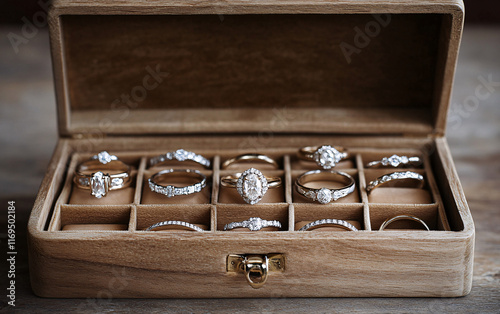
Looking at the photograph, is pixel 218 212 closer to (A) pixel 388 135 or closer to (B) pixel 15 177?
(A) pixel 388 135

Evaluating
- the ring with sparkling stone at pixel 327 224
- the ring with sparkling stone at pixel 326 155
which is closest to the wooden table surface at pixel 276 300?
the ring with sparkling stone at pixel 327 224

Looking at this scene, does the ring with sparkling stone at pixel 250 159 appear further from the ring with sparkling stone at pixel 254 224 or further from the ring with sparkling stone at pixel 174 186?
the ring with sparkling stone at pixel 254 224

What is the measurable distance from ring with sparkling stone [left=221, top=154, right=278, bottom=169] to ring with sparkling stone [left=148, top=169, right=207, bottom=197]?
83 millimetres

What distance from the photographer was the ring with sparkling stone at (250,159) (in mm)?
1645

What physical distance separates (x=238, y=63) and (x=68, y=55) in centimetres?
45

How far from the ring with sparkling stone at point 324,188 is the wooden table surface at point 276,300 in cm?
25

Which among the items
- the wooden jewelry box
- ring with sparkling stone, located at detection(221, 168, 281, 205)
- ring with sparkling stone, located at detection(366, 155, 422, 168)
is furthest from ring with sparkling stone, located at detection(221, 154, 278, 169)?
ring with sparkling stone, located at detection(366, 155, 422, 168)

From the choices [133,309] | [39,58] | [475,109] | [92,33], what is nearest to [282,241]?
[133,309]

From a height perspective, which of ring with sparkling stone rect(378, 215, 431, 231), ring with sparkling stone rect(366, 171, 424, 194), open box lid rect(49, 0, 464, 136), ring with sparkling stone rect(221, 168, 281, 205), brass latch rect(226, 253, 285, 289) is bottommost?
brass latch rect(226, 253, 285, 289)

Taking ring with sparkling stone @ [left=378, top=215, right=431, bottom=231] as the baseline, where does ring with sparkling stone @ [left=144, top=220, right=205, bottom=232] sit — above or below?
below

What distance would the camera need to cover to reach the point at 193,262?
1283 millimetres

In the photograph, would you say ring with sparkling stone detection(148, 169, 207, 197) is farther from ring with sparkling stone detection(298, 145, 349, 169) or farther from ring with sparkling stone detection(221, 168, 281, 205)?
ring with sparkling stone detection(298, 145, 349, 169)

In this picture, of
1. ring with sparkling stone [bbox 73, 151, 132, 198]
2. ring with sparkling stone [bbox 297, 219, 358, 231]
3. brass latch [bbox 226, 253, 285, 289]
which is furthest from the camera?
ring with sparkling stone [bbox 73, 151, 132, 198]

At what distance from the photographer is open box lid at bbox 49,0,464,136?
164 cm
